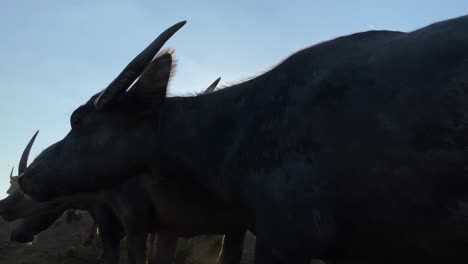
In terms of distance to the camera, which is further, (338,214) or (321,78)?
(321,78)

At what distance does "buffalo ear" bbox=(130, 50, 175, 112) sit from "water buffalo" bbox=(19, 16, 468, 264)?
0.02 metres

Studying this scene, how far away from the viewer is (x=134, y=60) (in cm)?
420

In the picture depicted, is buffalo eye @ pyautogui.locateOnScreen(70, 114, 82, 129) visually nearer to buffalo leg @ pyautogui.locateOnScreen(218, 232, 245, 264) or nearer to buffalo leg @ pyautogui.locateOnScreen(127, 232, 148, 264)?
buffalo leg @ pyautogui.locateOnScreen(218, 232, 245, 264)

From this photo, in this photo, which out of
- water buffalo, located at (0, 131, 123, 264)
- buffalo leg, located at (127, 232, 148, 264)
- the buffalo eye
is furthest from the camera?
water buffalo, located at (0, 131, 123, 264)

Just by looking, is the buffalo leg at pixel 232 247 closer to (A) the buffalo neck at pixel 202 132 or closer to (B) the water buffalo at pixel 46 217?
(B) the water buffalo at pixel 46 217

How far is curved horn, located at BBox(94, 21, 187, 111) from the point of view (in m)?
4.15

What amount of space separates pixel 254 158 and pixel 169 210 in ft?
11.5

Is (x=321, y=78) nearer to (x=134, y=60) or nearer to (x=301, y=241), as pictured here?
(x=301, y=241)

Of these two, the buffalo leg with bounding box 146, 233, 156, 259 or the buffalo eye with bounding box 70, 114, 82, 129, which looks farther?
the buffalo leg with bounding box 146, 233, 156, 259

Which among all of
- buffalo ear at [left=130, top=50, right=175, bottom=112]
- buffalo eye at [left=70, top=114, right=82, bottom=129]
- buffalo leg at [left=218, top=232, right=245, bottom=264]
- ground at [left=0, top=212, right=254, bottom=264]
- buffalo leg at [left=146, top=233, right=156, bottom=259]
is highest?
buffalo ear at [left=130, top=50, right=175, bottom=112]

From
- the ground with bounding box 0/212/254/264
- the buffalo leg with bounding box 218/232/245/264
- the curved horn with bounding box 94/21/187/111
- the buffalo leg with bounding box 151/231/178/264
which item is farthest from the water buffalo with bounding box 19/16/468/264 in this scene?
the ground with bounding box 0/212/254/264

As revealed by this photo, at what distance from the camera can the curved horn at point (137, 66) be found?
4.15 meters

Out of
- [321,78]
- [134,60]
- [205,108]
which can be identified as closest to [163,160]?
[205,108]

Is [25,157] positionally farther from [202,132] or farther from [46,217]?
[202,132]
